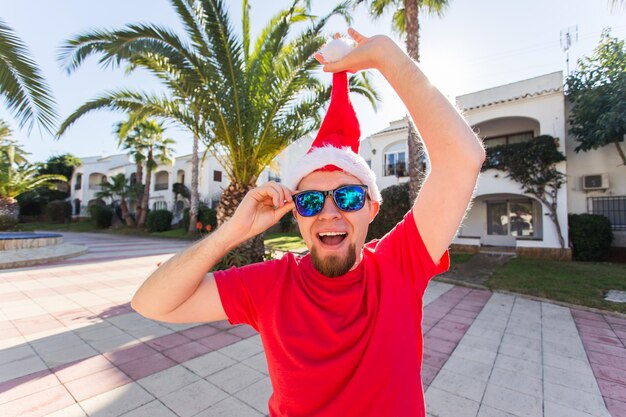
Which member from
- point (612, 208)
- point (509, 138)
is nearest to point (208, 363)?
point (612, 208)

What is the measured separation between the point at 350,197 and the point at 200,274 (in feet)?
2.52

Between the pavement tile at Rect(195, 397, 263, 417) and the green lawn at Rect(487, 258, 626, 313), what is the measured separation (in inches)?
280

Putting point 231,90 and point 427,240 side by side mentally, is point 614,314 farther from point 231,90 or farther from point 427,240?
point 231,90

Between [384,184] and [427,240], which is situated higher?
[384,184]

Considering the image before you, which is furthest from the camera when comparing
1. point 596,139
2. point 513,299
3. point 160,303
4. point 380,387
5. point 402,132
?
point 402,132

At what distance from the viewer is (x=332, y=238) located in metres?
1.35

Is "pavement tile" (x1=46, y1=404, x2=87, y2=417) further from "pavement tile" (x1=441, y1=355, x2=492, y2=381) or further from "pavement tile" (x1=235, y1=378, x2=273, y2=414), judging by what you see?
"pavement tile" (x1=441, y1=355, x2=492, y2=381)

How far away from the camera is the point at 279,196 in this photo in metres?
1.34

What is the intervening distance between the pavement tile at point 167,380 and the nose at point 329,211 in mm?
2722

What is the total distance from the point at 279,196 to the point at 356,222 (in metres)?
0.38

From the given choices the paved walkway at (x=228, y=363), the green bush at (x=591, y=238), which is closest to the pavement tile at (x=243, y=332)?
the paved walkway at (x=228, y=363)

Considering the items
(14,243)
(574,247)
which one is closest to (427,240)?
(574,247)

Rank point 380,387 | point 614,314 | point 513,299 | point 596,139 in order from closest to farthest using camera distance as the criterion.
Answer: point 380,387 → point 614,314 → point 513,299 → point 596,139

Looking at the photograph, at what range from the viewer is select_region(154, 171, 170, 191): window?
31.0 m
